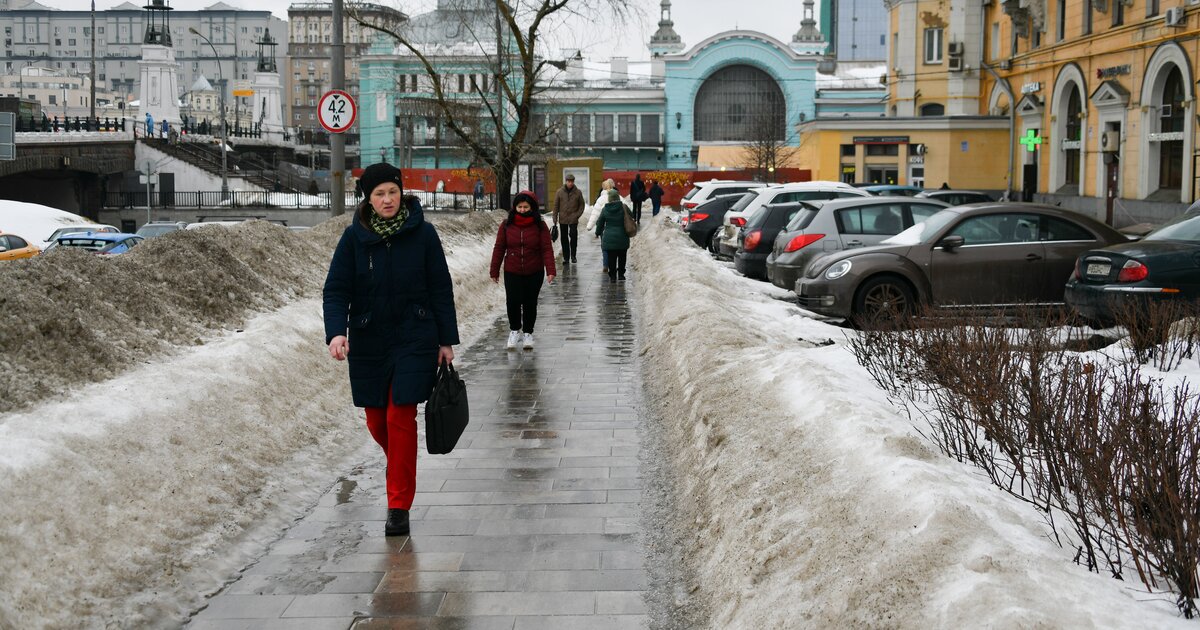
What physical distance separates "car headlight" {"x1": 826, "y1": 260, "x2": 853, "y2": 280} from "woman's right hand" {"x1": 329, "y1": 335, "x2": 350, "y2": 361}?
8697 mm

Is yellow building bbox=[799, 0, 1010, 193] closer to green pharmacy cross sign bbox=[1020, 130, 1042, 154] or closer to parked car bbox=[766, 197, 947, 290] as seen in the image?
green pharmacy cross sign bbox=[1020, 130, 1042, 154]

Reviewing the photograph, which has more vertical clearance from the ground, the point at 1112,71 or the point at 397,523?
the point at 1112,71

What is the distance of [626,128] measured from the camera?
95688 mm

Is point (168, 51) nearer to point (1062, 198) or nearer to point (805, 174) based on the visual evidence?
point (805, 174)

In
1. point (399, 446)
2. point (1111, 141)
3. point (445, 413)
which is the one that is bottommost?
point (399, 446)

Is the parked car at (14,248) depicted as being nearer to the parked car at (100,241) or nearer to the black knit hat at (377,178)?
the parked car at (100,241)

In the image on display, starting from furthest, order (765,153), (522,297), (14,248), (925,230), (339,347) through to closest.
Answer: (765,153)
(14,248)
(925,230)
(522,297)
(339,347)

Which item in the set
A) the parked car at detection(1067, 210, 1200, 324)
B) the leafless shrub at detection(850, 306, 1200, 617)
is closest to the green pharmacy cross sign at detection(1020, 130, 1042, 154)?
the parked car at detection(1067, 210, 1200, 324)

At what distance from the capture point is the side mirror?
1362cm

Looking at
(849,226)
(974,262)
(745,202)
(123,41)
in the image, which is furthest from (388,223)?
(123,41)

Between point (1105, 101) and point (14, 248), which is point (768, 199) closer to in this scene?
point (14, 248)

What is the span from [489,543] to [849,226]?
38.4ft

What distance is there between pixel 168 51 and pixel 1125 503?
319 ft

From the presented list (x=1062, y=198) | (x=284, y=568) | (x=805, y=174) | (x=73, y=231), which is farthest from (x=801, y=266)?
(x=805, y=174)
